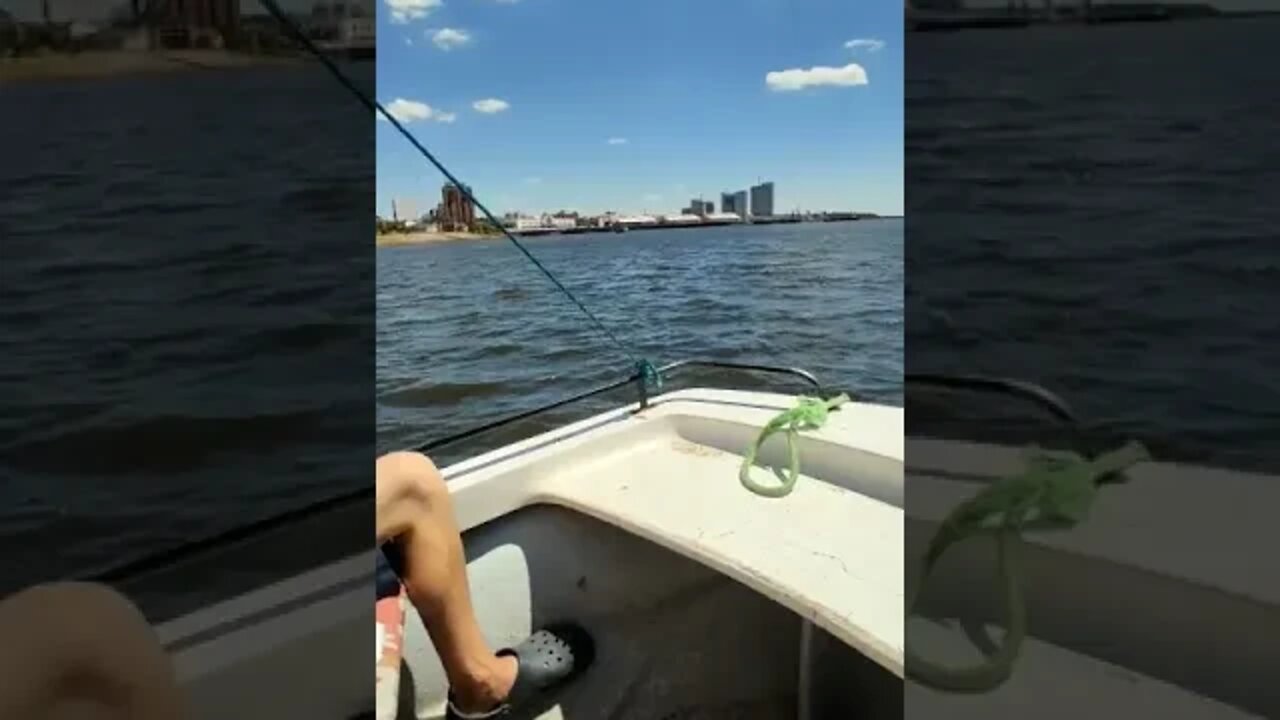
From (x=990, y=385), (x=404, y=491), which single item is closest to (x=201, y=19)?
(x=990, y=385)

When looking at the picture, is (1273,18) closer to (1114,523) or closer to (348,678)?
(1114,523)

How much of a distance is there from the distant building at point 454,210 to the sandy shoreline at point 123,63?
0.95 m

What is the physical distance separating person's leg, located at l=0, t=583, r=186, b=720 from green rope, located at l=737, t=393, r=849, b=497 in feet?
3.16

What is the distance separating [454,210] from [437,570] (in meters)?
1.05

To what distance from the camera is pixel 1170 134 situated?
65 centimetres

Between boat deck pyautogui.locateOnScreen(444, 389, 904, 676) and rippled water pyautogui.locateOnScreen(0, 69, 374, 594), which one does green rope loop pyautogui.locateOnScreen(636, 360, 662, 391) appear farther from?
rippled water pyautogui.locateOnScreen(0, 69, 374, 594)

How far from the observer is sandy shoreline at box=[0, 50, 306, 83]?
1.66 feet

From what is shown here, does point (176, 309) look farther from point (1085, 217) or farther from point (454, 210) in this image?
point (454, 210)

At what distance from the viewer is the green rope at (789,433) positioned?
141cm

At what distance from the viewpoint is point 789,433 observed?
150cm

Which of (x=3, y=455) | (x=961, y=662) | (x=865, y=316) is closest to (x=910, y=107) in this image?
(x=961, y=662)

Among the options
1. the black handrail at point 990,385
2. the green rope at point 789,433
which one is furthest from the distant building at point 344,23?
the green rope at point 789,433

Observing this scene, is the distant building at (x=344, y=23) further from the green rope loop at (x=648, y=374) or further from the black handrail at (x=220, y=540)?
the green rope loop at (x=648, y=374)

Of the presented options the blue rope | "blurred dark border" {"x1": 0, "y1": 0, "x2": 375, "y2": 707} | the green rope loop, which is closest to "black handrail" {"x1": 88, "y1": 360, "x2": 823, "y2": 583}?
"blurred dark border" {"x1": 0, "y1": 0, "x2": 375, "y2": 707}
